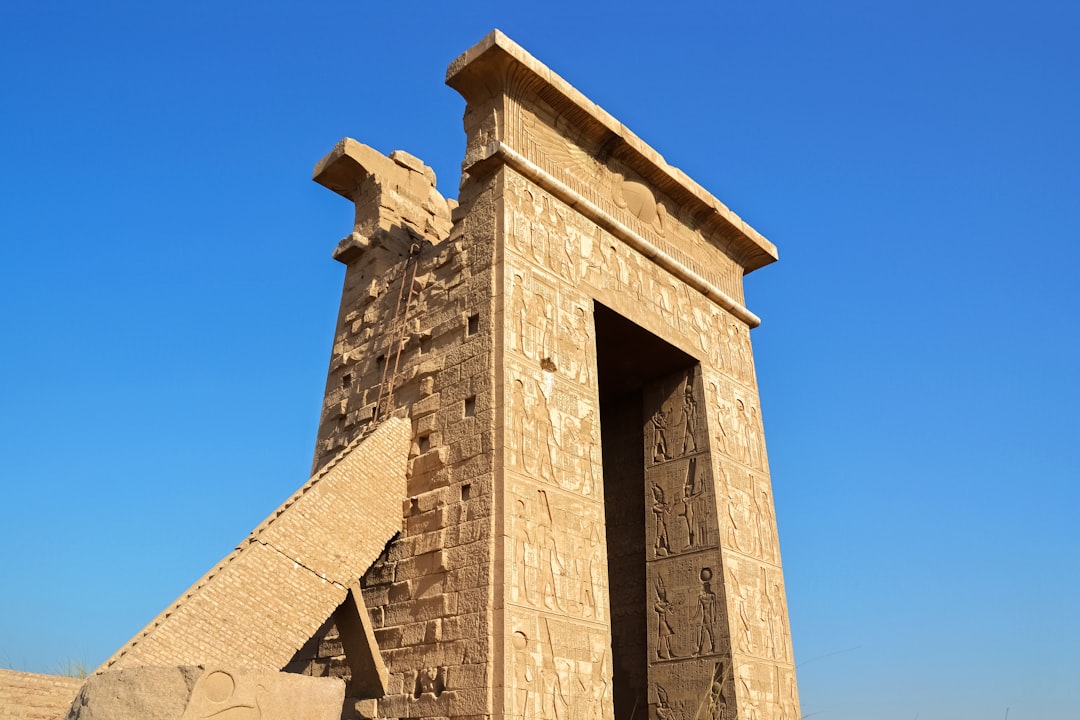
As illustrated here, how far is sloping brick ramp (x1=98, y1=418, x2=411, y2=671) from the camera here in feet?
22.5

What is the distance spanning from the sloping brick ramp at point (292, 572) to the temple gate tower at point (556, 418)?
310mm

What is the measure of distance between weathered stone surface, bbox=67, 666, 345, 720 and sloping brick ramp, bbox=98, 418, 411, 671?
0.73 m

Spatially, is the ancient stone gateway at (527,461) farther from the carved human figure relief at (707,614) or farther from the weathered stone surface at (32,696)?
the weathered stone surface at (32,696)

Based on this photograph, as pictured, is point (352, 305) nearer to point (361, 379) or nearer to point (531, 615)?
point (361, 379)

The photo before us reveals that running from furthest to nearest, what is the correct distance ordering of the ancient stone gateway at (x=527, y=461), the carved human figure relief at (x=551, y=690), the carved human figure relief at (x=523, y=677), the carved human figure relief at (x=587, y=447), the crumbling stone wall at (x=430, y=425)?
the carved human figure relief at (x=587, y=447) → the crumbling stone wall at (x=430, y=425) → the ancient stone gateway at (x=527, y=461) → the carved human figure relief at (x=551, y=690) → the carved human figure relief at (x=523, y=677)

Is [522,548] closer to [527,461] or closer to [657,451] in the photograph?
[527,461]

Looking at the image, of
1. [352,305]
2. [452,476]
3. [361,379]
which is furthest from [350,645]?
[352,305]

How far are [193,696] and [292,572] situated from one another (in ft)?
8.35

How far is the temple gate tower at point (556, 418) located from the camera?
8.01 m

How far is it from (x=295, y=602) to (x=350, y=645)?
1.00m

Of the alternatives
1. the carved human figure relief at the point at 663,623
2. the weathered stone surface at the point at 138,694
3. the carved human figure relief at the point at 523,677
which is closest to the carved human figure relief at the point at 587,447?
the carved human figure relief at the point at 523,677

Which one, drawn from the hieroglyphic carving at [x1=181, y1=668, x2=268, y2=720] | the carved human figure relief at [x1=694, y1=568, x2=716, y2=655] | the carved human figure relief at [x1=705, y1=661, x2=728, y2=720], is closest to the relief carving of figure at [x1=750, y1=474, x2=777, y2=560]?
the carved human figure relief at [x1=694, y1=568, x2=716, y2=655]

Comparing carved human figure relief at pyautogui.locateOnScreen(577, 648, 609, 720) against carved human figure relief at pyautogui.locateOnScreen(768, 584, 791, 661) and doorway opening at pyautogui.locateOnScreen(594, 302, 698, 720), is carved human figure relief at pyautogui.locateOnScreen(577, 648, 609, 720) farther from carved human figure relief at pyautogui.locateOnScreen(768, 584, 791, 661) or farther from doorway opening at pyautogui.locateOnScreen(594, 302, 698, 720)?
carved human figure relief at pyautogui.locateOnScreen(768, 584, 791, 661)

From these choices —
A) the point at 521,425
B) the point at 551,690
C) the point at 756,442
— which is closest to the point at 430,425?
the point at 521,425
